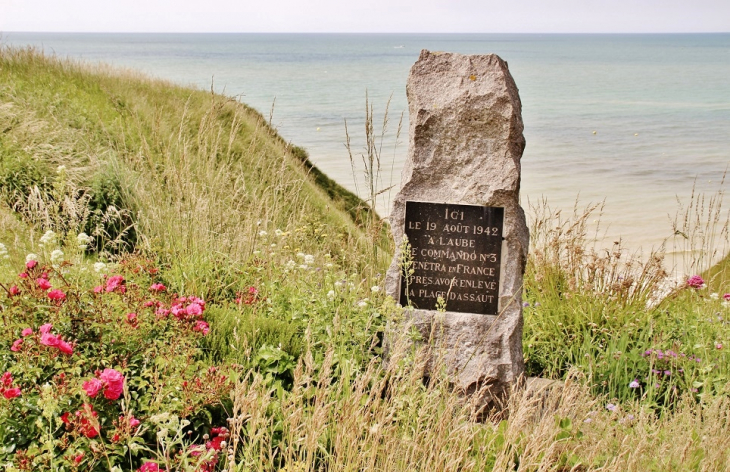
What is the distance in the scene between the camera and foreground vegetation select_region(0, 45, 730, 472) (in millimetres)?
2533

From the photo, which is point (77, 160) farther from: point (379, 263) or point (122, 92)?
point (122, 92)

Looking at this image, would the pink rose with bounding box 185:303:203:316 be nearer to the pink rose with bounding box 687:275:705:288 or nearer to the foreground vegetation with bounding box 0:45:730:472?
the foreground vegetation with bounding box 0:45:730:472

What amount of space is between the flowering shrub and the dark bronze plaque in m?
1.40

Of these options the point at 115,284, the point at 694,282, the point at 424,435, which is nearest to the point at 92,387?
the point at 115,284

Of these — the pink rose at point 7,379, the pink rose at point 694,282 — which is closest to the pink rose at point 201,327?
the pink rose at point 7,379

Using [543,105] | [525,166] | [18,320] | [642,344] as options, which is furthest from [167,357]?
[543,105]

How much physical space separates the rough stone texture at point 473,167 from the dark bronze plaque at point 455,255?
49 mm

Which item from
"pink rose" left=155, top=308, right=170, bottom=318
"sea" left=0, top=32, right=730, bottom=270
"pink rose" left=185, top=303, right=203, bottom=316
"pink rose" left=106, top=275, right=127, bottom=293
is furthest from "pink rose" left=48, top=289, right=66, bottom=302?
"sea" left=0, top=32, right=730, bottom=270

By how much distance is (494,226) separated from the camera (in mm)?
4117

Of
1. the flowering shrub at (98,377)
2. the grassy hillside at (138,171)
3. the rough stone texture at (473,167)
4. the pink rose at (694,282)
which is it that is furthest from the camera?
the grassy hillside at (138,171)

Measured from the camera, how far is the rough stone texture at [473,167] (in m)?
4.07

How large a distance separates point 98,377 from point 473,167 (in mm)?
2423

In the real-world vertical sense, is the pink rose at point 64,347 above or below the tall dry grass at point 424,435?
above

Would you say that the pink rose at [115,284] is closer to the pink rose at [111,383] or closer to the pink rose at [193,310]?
Answer: the pink rose at [193,310]
